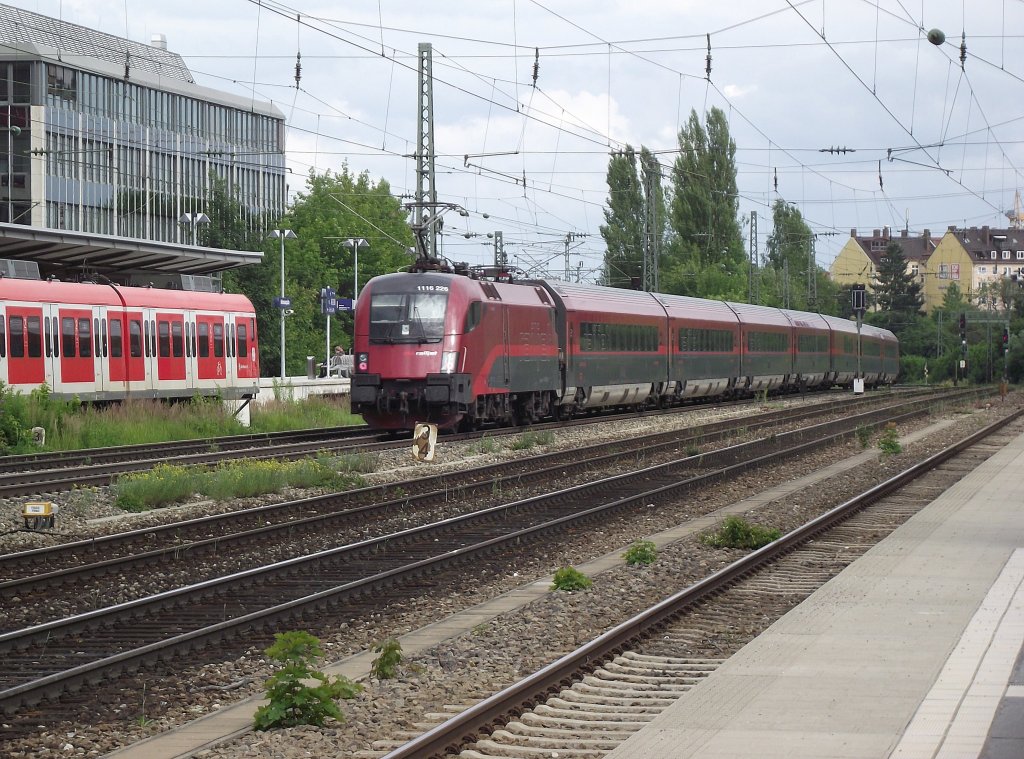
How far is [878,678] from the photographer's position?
8234 millimetres

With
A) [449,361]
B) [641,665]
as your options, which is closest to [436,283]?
[449,361]

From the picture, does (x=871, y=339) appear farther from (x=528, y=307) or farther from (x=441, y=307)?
(x=441, y=307)

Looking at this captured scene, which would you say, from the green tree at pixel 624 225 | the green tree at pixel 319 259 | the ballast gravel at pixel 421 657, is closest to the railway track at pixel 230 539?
the ballast gravel at pixel 421 657

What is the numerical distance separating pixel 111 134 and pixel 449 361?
70261 mm

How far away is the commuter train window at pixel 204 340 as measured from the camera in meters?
33.8

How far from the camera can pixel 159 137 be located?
98438 millimetres

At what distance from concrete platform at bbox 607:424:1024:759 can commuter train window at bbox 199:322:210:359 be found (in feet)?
75.9

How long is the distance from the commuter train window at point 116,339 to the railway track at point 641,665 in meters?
18.6

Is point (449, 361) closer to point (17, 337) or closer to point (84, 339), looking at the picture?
point (84, 339)

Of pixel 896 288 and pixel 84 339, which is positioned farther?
pixel 896 288

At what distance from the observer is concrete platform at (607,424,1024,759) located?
22.1 feet

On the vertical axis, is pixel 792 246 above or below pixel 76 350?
above

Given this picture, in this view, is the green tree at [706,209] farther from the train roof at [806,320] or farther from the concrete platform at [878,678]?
the concrete platform at [878,678]

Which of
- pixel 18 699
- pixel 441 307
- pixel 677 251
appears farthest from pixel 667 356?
pixel 677 251
